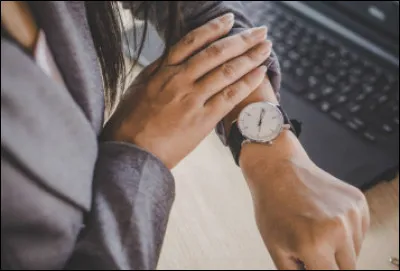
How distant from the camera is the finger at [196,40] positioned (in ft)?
1.97

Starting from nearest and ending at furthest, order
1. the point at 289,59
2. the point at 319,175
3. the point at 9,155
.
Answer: the point at 9,155
the point at 319,175
the point at 289,59

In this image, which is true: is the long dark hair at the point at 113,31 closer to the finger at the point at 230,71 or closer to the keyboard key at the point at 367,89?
the finger at the point at 230,71

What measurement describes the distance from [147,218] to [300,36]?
0.39m

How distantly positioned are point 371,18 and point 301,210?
0.35 metres

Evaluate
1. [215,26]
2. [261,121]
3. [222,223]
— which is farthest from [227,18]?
[222,223]

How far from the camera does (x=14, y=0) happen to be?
1.60 feet

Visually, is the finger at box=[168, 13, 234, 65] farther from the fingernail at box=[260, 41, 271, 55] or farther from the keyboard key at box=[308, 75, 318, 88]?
the keyboard key at box=[308, 75, 318, 88]

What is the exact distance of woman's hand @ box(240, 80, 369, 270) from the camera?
47 cm

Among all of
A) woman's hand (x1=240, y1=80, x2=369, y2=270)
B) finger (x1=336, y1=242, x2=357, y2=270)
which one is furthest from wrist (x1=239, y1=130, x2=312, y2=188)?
finger (x1=336, y1=242, x2=357, y2=270)

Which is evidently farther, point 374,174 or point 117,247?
point 374,174

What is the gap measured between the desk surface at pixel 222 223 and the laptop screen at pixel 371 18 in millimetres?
182

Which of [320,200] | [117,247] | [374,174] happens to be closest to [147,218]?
[117,247]

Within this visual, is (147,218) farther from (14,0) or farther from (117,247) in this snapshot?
(14,0)

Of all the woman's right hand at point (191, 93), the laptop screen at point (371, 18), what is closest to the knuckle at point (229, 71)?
the woman's right hand at point (191, 93)
